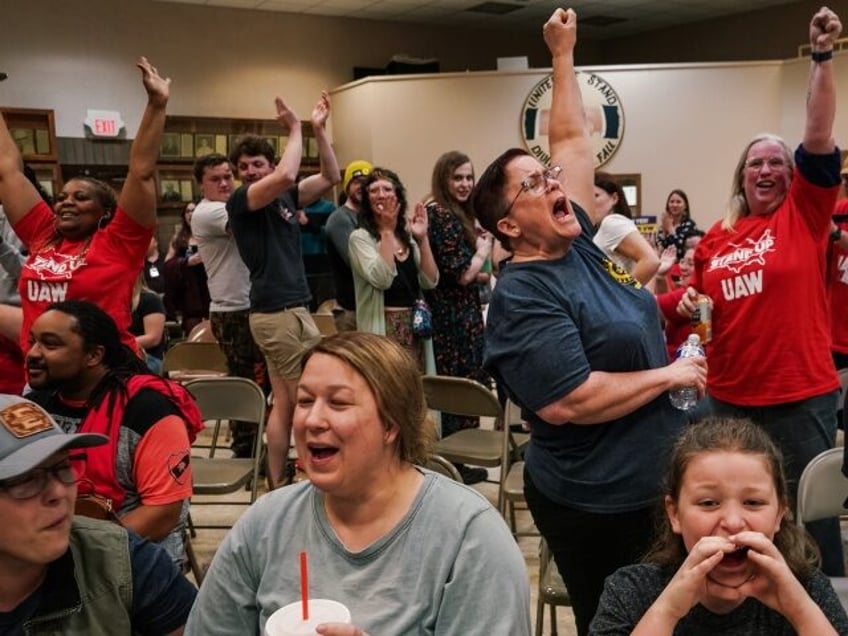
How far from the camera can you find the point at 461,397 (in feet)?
11.3

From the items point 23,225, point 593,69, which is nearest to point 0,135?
point 23,225

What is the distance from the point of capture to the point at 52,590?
1347 millimetres

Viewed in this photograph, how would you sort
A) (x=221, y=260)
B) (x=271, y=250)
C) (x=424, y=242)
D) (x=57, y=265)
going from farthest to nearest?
1. (x=221, y=260)
2. (x=424, y=242)
3. (x=271, y=250)
4. (x=57, y=265)

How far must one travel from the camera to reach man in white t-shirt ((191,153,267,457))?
419 cm

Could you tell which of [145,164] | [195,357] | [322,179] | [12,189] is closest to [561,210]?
[145,164]

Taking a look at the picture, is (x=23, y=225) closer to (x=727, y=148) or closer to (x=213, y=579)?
(x=213, y=579)

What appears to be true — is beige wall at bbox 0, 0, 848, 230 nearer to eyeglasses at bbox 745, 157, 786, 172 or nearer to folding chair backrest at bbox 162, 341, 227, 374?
folding chair backrest at bbox 162, 341, 227, 374

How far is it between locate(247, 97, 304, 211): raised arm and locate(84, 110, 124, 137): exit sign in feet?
20.1

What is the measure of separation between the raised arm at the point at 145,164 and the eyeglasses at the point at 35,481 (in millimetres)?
1430

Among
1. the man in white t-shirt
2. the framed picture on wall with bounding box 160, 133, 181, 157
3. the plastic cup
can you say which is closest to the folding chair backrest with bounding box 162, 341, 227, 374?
the man in white t-shirt

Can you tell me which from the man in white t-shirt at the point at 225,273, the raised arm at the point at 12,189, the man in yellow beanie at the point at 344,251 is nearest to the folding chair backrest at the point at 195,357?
the man in white t-shirt at the point at 225,273

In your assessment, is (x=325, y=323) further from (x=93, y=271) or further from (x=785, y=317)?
(x=785, y=317)

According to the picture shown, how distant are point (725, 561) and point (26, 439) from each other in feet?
3.68

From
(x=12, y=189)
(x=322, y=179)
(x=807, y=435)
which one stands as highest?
(x=322, y=179)
